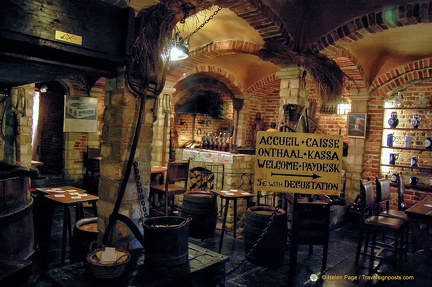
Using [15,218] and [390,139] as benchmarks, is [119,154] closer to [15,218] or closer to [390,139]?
[15,218]

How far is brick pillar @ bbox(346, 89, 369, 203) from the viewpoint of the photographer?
22.3ft

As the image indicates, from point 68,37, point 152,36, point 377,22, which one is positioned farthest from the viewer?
point 377,22

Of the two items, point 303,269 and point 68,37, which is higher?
point 68,37

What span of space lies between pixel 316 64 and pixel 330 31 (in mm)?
533

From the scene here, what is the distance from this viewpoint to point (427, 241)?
368cm

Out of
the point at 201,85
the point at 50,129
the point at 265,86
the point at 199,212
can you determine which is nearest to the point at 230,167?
the point at 199,212

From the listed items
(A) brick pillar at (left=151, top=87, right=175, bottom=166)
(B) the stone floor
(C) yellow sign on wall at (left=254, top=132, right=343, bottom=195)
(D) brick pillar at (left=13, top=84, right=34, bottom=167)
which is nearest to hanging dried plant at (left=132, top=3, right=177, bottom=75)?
(C) yellow sign on wall at (left=254, top=132, right=343, bottom=195)

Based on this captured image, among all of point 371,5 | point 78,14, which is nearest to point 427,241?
point 371,5

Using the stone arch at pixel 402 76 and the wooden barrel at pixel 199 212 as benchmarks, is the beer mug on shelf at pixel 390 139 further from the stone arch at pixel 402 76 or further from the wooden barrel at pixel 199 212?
the wooden barrel at pixel 199 212

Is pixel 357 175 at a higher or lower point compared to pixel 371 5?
lower

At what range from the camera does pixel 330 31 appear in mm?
4363

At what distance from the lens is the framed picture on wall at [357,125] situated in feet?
22.3

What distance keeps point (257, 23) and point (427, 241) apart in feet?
10.9

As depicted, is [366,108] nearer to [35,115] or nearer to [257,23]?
[257,23]
